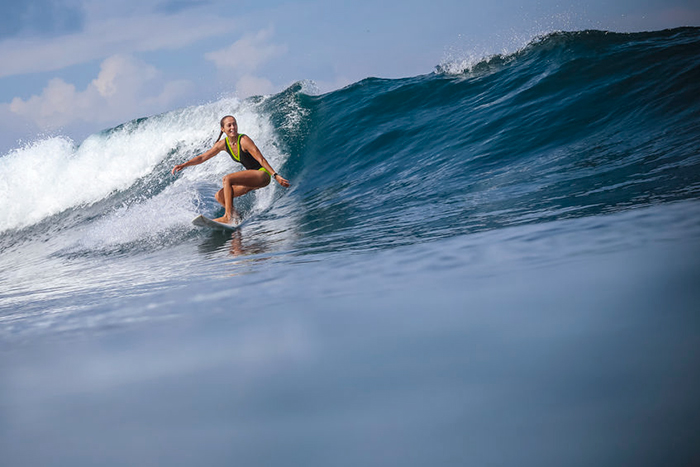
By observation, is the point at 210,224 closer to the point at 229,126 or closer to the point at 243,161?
the point at 243,161

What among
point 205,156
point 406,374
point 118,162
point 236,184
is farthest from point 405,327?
point 118,162

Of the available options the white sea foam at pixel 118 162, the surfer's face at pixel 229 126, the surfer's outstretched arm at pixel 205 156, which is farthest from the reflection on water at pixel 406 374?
the white sea foam at pixel 118 162

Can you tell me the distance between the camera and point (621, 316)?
4.88ft

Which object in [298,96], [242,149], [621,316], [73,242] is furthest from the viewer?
[298,96]

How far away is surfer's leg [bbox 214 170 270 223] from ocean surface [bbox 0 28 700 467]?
0.31m

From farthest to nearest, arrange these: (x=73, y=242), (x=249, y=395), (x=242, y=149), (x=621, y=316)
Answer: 1. (x=73, y=242)
2. (x=242, y=149)
3. (x=621, y=316)
4. (x=249, y=395)

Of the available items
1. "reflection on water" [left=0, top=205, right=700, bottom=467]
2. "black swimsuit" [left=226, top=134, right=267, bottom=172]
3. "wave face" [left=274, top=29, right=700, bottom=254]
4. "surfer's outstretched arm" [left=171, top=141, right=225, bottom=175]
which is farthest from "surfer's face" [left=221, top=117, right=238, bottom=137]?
"reflection on water" [left=0, top=205, right=700, bottom=467]

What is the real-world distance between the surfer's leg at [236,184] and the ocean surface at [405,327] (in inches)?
12.3

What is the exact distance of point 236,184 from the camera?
7.18 meters

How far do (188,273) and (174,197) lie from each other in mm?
4773

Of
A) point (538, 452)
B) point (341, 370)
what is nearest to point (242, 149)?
point (341, 370)

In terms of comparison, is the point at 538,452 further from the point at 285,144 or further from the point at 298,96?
the point at 298,96

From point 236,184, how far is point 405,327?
5758 millimetres

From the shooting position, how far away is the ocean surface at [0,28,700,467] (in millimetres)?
1034
